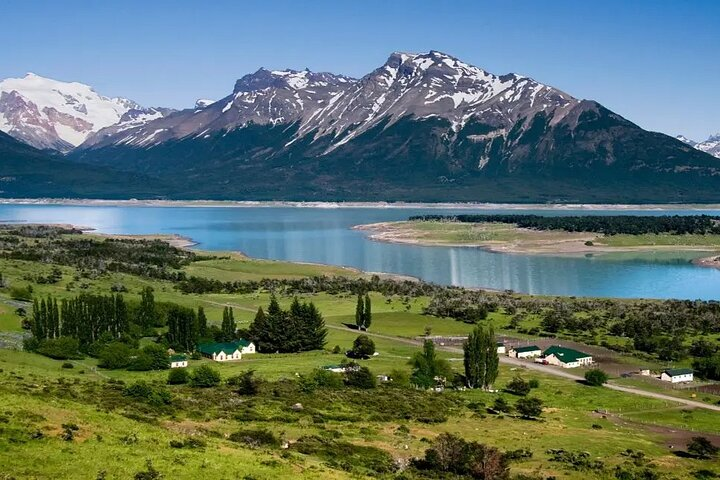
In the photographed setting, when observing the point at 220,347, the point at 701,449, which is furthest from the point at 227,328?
the point at 701,449

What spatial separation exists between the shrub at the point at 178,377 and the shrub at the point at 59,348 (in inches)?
451

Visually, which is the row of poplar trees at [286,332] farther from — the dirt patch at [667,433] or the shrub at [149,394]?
the dirt patch at [667,433]

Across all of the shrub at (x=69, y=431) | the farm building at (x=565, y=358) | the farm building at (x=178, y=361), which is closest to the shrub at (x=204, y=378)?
the farm building at (x=178, y=361)

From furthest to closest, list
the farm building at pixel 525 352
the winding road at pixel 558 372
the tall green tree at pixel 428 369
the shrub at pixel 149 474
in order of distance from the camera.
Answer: the farm building at pixel 525 352 → the tall green tree at pixel 428 369 → the winding road at pixel 558 372 → the shrub at pixel 149 474

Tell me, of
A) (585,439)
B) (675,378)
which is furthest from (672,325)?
(585,439)

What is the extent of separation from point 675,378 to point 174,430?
4552 centimetres

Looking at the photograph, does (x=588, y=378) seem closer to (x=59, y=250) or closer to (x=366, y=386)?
(x=366, y=386)

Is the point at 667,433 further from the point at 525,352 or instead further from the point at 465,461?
the point at 525,352

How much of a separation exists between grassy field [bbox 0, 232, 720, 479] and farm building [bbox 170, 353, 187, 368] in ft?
12.2

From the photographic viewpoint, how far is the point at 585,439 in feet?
148

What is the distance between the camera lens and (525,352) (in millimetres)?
76250

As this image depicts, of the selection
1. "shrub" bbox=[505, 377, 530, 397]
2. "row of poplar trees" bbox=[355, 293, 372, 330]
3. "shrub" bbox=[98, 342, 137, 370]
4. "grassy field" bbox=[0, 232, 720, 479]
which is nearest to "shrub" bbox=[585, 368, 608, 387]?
"grassy field" bbox=[0, 232, 720, 479]

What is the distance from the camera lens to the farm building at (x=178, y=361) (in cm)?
6266

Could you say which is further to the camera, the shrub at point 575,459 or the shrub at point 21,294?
the shrub at point 21,294
